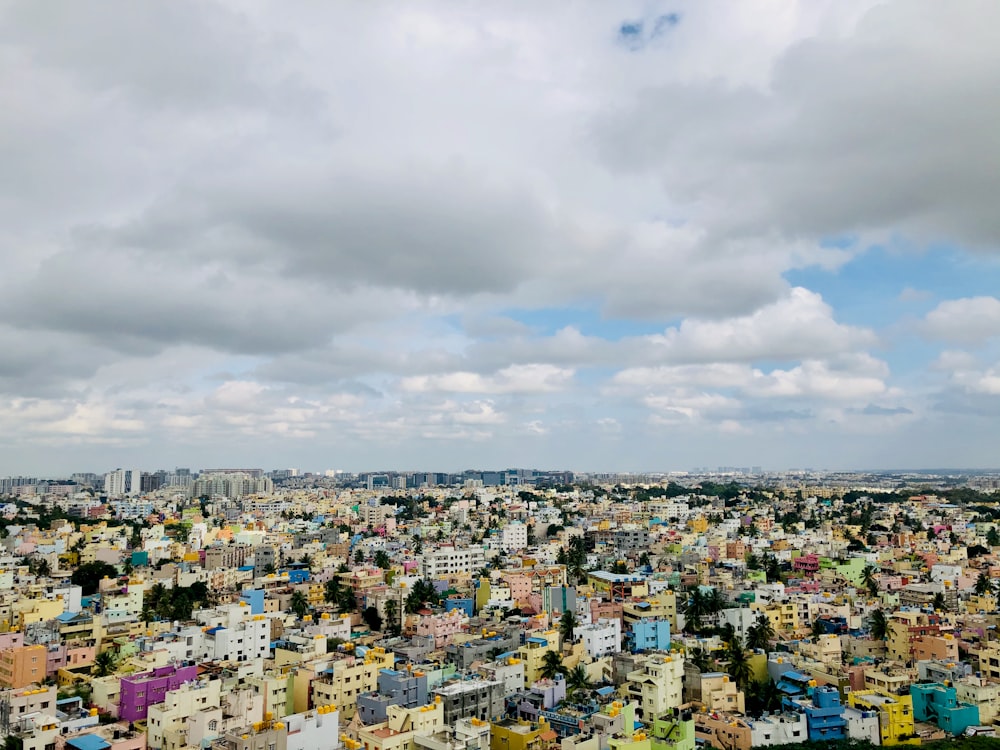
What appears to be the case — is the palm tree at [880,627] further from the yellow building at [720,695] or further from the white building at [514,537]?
the white building at [514,537]

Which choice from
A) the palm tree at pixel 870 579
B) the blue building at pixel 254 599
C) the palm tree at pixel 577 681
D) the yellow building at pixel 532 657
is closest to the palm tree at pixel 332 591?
the blue building at pixel 254 599

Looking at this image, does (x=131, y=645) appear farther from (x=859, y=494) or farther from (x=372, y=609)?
(x=859, y=494)

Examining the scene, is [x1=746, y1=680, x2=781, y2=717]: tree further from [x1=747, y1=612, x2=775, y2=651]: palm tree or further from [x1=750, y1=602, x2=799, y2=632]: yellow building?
[x1=750, y1=602, x2=799, y2=632]: yellow building

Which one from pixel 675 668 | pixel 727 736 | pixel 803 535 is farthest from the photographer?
pixel 803 535

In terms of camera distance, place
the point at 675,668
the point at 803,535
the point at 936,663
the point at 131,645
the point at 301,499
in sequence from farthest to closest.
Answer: the point at 301,499
the point at 803,535
the point at 131,645
the point at 936,663
the point at 675,668

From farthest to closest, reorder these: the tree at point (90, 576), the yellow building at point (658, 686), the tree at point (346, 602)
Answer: the tree at point (90, 576) < the tree at point (346, 602) < the yellow building at point (658, 686)

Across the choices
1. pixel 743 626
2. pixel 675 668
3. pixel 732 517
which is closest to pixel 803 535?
pixel 732 517

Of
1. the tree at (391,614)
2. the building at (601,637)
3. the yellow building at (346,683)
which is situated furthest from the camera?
the tree at (391,614)
